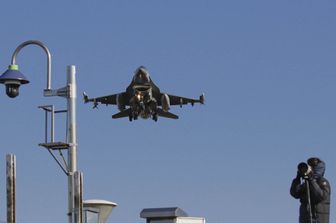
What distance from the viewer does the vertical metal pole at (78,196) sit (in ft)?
59.3

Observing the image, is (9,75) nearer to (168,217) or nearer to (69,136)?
(69,136)

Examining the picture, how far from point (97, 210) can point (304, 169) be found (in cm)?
539

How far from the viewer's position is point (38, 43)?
Result: 1978 cm

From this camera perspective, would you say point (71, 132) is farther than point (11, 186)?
No

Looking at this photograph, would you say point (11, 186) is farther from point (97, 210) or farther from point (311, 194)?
point (311, 194)

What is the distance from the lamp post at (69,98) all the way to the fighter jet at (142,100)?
135ft

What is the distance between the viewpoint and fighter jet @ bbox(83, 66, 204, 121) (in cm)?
6175

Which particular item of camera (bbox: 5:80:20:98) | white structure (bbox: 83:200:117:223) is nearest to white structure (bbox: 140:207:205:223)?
white structure (bbox: 83:200:117:223)

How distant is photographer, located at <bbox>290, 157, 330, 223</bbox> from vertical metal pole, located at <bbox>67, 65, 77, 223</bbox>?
5.22 metres

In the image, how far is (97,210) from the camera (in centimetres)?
1852

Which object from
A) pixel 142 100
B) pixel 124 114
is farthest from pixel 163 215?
pixel 124 114

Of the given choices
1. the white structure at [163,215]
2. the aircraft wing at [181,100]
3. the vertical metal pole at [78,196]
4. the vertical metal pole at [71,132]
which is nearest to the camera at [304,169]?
the white structure at [163,215]

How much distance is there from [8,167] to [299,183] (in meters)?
6.96

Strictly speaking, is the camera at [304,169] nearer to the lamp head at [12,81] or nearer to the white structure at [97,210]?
the white structure at [97,210]
